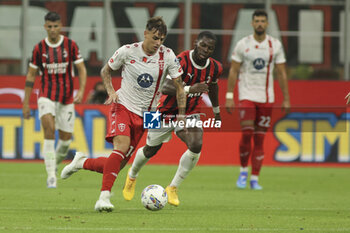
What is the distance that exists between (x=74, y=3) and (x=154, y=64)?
11.9 metres

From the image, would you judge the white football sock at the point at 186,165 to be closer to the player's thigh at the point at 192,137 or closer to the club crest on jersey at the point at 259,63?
the player's thigh at the point at 192,137

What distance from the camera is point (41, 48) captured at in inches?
476

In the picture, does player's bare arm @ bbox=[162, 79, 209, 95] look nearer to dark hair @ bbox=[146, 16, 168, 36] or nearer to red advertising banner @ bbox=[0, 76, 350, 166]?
dark hair @ bbox=[146, 16, 168, 36]

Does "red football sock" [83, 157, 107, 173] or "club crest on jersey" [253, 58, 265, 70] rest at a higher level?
"club crest on jersey" [253, 58, 265, 70]

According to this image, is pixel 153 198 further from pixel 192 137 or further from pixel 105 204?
pixel 192 137

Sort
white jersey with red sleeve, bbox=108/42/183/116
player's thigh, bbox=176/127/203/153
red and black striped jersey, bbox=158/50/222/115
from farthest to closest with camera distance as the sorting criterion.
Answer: red and black striped jersey, bbox=158/50/222/115 → player's thigh, bbox=176/127/203/153 → white jersey with red sleeve, bbox=108/42/183/116

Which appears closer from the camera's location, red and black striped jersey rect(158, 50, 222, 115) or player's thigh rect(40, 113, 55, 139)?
red and black striped jersey rect(158, 50, 222, 115)

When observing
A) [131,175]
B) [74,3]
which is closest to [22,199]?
[131,175]

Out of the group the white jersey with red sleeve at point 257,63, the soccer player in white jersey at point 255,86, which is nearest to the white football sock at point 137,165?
the soccer player in white jersey at point 255,86

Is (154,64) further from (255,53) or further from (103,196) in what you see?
(255,53)

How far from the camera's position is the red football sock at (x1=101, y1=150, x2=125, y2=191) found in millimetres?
8875

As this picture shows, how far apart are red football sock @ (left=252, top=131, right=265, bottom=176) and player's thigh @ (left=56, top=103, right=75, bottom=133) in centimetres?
259

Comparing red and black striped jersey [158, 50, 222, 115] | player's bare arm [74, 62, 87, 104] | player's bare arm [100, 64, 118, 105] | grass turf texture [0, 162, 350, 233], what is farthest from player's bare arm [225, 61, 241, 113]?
player's bare arm [100, 64, 118, 105]

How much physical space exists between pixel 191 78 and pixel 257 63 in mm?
2825
